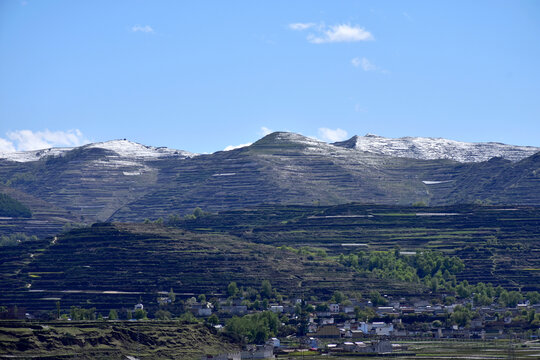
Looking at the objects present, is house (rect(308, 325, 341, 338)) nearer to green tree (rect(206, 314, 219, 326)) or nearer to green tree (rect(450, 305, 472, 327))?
green tree (rect(206, 314, 219, 326))

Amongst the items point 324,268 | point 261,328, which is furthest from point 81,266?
point 261,328

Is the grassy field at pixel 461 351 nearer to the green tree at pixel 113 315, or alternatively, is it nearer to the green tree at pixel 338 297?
the green tree at pixel 338 297

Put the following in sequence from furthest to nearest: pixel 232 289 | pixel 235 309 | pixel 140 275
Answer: pixel 140 275 < pixel 232 289 < pixel 235 309

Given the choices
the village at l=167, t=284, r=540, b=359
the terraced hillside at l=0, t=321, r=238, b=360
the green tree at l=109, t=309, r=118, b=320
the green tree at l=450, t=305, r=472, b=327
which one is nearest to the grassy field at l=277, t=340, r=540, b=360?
the village at l=167, t=284, r=540, b=359

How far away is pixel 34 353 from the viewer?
384 feet

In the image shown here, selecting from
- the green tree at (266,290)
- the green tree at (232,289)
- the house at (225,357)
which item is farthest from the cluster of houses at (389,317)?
the house at (225,357)

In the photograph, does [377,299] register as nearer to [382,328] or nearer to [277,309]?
[277,309]

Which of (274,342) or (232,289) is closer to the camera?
(274,342)

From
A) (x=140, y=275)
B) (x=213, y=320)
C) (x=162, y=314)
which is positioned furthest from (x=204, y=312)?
(x=140, y=275)

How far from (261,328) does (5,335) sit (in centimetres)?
3866

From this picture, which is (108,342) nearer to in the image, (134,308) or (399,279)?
(134,308)

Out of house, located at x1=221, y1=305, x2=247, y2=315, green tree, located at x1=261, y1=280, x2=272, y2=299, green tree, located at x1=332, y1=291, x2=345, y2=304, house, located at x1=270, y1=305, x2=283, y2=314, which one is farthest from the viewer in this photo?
green tree, located at x1=261, y1=280, x2=272, y2=299

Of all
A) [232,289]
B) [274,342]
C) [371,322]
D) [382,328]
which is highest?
[232,289]

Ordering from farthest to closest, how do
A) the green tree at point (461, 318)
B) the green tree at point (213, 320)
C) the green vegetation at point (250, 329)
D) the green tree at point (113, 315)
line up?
1. the green tree at point (461, 318)
2. the green tree at point (113, 315)
3. the green tree at point (213, 320)
4. the green vegetation at point (250, 329)
